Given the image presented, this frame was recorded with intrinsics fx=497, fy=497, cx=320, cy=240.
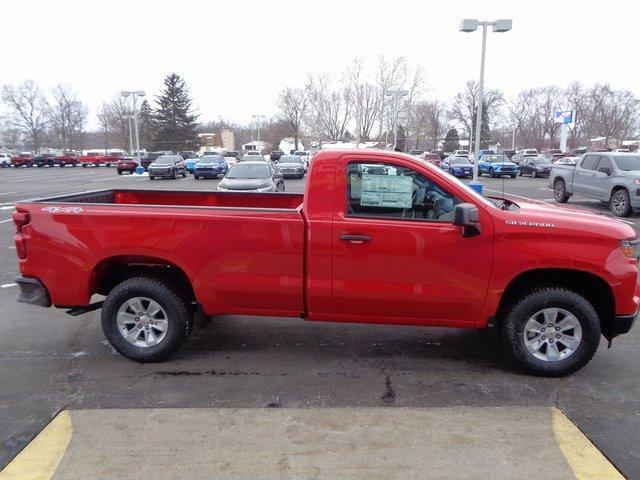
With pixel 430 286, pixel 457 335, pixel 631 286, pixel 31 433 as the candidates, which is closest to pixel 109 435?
Answer: pixel 31 433

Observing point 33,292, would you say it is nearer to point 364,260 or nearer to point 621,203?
point 364,260

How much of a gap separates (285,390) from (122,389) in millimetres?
1331

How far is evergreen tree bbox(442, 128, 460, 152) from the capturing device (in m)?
87.7

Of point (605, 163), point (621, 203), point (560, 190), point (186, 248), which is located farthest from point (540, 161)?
point (186, 248)

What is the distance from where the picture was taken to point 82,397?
154 inches

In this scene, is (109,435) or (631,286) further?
(631,286)

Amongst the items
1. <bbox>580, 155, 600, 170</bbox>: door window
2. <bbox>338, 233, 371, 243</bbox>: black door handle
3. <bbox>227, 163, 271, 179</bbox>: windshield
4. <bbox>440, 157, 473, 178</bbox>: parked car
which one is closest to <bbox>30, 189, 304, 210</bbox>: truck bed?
<bbox>338, 233, 371, 243</bbox>: black door handle

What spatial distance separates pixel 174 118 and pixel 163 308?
248 ft

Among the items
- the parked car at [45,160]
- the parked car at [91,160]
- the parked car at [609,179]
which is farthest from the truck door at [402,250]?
the parked car at [45,160]

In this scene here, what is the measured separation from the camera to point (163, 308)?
447 cm

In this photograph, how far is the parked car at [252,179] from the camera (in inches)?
621

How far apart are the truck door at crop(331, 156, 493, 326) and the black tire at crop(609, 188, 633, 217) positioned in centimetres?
1215

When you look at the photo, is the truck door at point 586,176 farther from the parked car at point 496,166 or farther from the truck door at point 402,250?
the parked car at point 496,166

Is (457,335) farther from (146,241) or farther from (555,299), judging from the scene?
(146,241)
